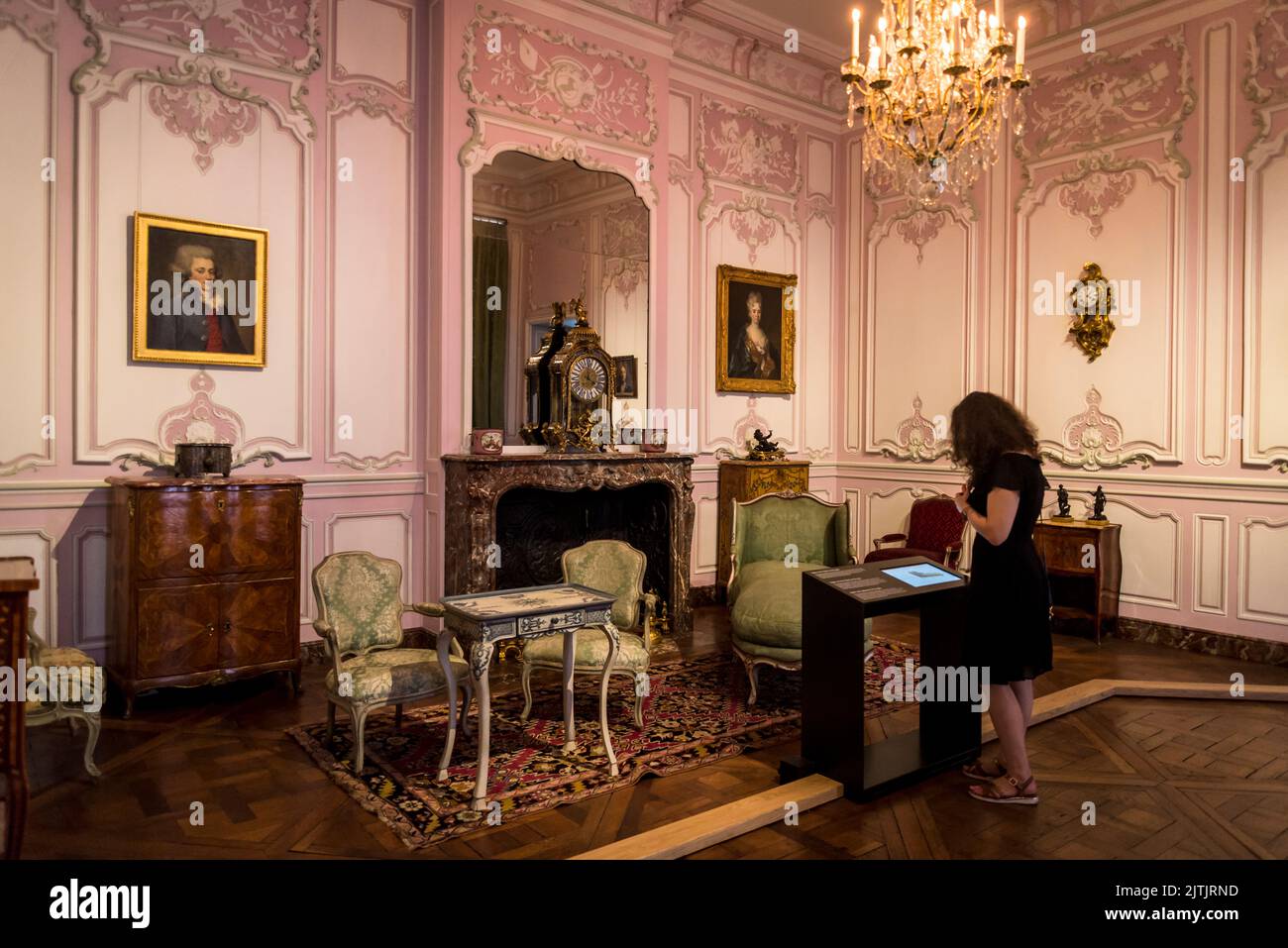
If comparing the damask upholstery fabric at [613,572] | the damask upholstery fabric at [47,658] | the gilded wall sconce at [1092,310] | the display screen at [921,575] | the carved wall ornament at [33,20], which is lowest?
the damask upholstery fabric at [47,658]

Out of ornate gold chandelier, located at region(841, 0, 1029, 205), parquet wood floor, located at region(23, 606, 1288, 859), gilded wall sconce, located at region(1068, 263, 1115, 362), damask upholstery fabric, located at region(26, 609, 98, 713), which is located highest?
ornate gold chandelier, located at region(841, 0, 1029, 205)

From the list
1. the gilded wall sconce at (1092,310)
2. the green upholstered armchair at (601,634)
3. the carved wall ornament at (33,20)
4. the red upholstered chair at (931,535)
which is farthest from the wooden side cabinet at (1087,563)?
the carved wall ornament at (33,20)

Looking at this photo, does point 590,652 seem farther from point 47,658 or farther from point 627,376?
point 627,376

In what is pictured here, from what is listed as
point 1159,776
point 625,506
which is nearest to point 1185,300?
point 1159,776

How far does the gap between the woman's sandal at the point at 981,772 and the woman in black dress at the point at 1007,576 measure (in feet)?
0.70

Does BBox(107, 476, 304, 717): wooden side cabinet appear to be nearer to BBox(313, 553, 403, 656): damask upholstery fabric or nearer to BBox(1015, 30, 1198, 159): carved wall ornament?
BBox(313, 553, 403, 656): damask upholstery fabric

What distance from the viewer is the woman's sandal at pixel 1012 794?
341 centimetres

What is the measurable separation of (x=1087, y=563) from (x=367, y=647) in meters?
4.97

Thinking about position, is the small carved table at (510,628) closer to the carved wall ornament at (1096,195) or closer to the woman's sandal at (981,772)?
the woman's sandal at (981,772)

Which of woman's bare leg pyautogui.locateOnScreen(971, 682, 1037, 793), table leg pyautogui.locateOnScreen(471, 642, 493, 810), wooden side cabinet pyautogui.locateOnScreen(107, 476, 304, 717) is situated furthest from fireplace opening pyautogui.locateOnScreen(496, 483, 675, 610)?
woman's bare leg pyautogui.locateOnScreen(971, 682, 1037, 793)

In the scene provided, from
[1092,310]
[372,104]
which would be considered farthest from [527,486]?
[1092,310]

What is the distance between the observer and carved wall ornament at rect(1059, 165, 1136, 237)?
21.4 feet

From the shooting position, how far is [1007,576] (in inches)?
133

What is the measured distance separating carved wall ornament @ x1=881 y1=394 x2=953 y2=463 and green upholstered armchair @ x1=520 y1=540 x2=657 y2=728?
405cm
